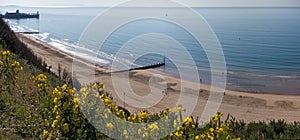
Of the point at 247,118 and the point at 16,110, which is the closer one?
the point at 16,110

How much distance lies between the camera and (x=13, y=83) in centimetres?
717

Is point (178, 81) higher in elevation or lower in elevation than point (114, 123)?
lower

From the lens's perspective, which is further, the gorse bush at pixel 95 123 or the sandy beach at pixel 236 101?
the sandy beach at pixel 236 101

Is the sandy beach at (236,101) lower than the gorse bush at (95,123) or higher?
lower

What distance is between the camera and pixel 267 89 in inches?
1232

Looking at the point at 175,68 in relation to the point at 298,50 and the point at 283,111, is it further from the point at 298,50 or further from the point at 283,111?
the point at 298,50

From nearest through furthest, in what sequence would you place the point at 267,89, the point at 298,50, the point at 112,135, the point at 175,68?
the point at 112,135 < the point at 267,89 < the point at 175,68 < the point at 298,50

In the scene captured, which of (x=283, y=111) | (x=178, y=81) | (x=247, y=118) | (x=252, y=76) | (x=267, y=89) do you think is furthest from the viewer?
(x=252, y=76)

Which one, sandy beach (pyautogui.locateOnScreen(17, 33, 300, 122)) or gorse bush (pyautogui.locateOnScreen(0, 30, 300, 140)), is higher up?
gorse bush (pyautogui.locateOnScreen(0, 30, 300, 140))

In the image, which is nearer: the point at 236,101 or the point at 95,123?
the point at 95,123

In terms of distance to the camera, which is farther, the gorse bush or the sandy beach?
the sandy beach

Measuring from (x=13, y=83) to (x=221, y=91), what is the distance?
78.4 feet

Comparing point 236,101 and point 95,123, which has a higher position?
point 95,123

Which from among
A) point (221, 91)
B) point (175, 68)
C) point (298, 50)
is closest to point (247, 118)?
point (221, 91)
